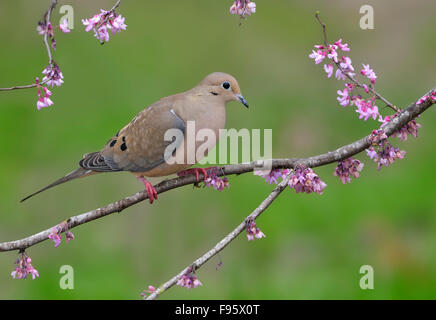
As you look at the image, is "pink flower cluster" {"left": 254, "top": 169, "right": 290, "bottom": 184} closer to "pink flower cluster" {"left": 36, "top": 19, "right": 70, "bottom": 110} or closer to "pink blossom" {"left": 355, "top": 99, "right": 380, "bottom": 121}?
"pink blossom" {"left": 355, "top": 99, "right": 380, "bottom": 121}

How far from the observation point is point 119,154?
3602 mm

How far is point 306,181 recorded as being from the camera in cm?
269

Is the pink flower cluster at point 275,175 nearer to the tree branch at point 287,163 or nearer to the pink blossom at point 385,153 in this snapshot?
the tree branch at point 287,163

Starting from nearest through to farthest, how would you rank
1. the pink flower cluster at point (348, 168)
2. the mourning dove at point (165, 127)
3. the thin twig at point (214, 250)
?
the thin twig at point (214, 250) → the pink flower cluster at point (348, 168) → the mourning dove at point (165, 127)

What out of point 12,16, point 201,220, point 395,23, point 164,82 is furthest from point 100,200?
point 395,23

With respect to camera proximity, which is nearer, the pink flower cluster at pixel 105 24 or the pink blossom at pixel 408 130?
the pink flower cluster at pixel 105 24

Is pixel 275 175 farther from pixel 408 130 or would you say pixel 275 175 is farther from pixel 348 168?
pixel 408 130

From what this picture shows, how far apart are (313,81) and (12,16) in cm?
395

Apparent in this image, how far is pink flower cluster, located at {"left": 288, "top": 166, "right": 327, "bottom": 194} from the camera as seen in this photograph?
268 centimetres

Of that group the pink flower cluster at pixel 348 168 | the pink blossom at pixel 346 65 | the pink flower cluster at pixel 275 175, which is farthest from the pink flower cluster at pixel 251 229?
the pink blossom at pixel 346 65

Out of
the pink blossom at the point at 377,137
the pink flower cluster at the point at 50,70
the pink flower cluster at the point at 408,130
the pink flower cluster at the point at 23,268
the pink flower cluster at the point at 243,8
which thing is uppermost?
the pink flower cluster at the point at 243,8

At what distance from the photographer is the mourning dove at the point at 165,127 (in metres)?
3.35

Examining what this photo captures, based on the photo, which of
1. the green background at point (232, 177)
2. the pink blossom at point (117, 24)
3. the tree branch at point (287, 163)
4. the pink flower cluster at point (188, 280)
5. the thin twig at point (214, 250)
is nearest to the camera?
the thin twig at point (214, 250)

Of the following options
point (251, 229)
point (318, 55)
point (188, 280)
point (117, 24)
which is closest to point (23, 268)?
point (188, 280)
